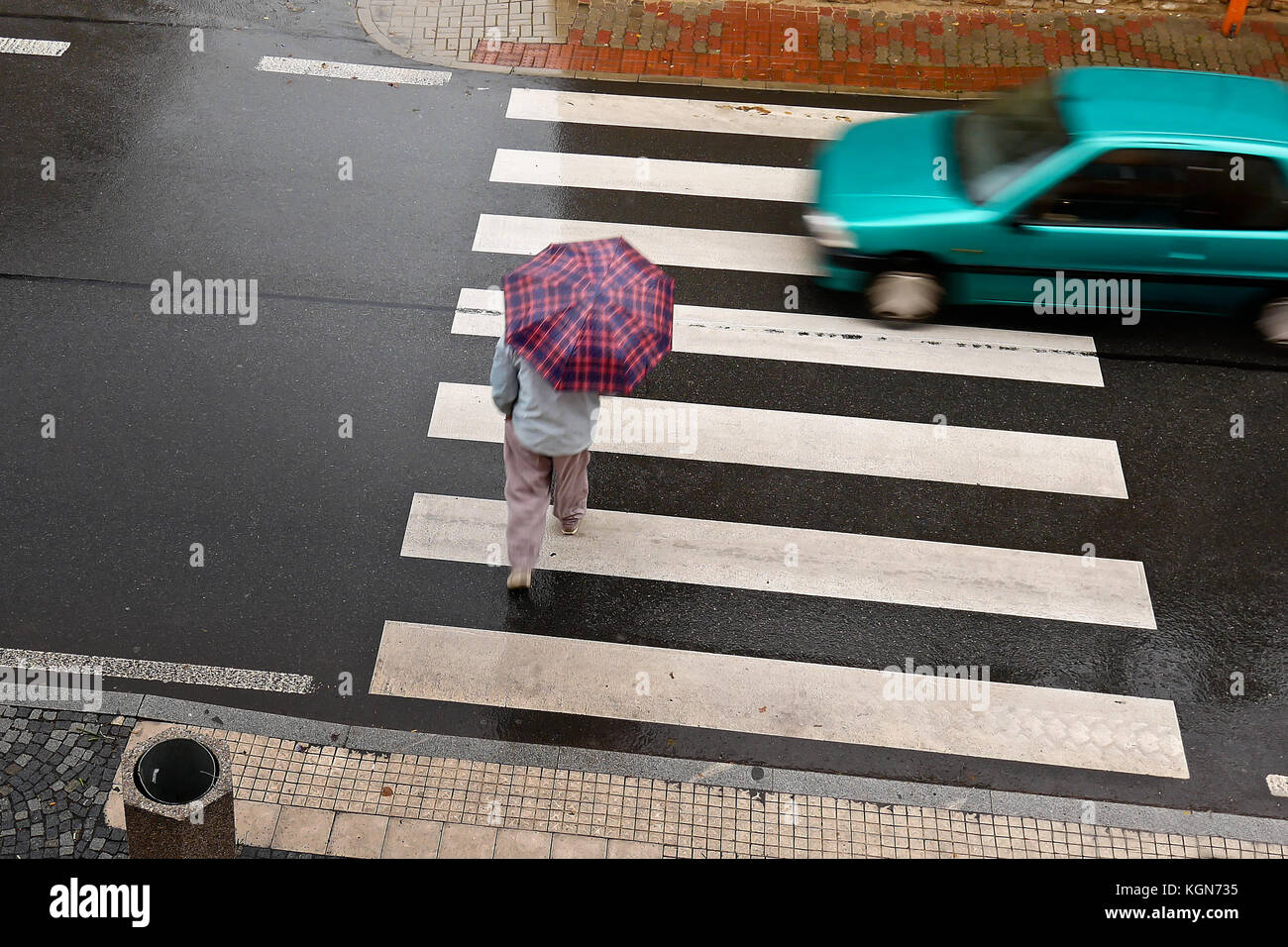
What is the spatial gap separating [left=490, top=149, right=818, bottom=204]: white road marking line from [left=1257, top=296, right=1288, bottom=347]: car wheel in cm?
361

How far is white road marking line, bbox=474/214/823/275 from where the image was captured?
355 inches

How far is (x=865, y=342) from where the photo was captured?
840cm

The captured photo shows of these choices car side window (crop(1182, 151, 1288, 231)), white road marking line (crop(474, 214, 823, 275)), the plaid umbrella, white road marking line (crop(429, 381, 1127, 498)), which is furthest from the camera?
white road marking line (crop(474, 214, 823, 275))

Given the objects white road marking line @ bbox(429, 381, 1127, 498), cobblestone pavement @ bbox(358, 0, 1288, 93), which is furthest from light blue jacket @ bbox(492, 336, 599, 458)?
cobblestone pavement @ bbox(358, 0, 1288, 93)

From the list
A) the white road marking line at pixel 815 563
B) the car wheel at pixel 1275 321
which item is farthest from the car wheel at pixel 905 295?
the car wheel at pixel 1275 321

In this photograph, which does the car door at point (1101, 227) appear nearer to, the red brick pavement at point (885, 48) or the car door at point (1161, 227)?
the car door at point (1161, 227)

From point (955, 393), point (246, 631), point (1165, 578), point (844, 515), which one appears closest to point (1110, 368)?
point (955, 393)

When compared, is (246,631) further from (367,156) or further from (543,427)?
(367,156)

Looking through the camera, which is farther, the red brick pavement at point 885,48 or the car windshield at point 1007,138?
the red brick pavement at point 885,48

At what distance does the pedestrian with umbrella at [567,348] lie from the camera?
18.1 feet

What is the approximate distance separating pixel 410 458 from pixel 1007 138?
4.89 metres

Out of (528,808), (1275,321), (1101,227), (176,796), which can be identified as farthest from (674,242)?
(176,796)

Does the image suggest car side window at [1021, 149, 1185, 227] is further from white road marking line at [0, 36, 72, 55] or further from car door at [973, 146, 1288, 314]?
white road marking line at [0, 36, 72, 55]

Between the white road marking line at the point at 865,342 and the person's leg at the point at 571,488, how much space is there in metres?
1.93
